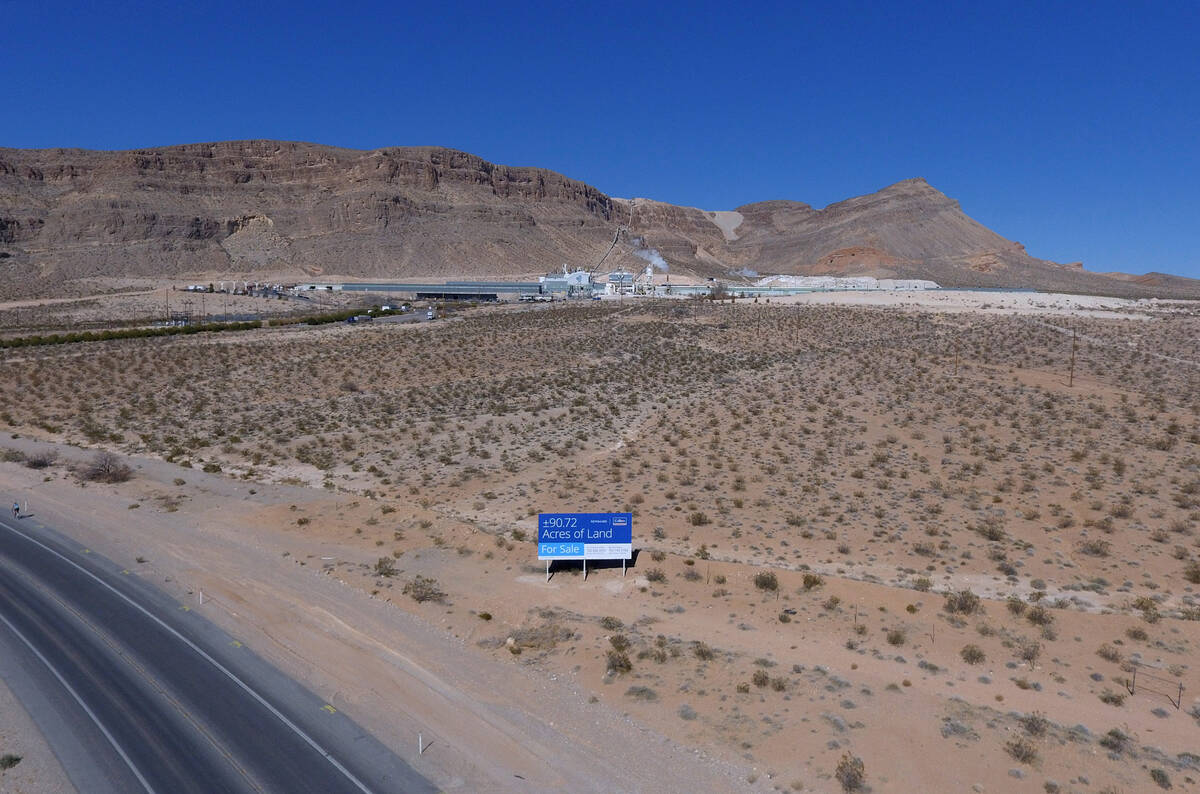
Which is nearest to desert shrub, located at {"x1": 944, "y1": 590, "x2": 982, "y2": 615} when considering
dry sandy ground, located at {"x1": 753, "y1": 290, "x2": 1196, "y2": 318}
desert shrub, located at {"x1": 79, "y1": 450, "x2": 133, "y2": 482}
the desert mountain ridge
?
desert shrub, located at {"x1": 79, "y1": 450, "x2": 133, "y2": 482}

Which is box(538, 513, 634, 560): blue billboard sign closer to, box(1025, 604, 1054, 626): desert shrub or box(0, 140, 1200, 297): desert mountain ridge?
box(1025, 604, 1054, 626): desert shrub

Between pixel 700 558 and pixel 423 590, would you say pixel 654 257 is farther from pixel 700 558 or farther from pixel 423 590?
pixel 423 590

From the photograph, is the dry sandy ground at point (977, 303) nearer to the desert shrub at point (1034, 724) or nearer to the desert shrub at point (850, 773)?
the desert shrub at point (1034, 724)

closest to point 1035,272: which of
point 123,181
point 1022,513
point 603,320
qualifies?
point 603,320

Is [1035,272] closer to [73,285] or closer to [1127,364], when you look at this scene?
[1127,364]

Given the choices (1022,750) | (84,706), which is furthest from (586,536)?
(84,706)

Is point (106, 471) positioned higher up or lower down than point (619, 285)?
lower down
